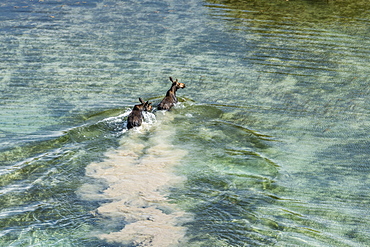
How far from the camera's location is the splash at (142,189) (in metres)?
5.34

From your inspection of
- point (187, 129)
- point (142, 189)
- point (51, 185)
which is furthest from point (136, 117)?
point (51, 185)

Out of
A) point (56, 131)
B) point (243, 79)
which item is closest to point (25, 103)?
point (56, 131)

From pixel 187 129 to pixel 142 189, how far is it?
2.06m

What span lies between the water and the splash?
23 mm

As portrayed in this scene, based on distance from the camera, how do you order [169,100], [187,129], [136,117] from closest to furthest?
[136,117]
[187,129]
[169,100]

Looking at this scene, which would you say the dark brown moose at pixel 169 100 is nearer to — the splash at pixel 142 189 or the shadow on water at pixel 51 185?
the splash at pixel 142 189

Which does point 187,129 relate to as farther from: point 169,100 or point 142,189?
point 142,189

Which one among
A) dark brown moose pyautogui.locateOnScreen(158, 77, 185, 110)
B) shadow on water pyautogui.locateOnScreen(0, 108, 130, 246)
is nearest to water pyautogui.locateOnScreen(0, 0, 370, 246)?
shadow on water pyautogui.locateOnScreen(0, 108, 130, 246)

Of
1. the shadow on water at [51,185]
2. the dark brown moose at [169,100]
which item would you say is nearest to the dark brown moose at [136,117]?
the shadow on water at [51,185]

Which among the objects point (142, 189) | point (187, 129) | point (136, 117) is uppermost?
point (136, 117)

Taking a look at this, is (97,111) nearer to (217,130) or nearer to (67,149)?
(67,149)

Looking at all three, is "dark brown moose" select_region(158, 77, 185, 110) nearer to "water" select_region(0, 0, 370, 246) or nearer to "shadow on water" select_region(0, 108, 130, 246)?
"water" select_region(0, 0, 370, 246)

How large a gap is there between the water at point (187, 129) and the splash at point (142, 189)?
23 millimetres

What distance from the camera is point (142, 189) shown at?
20.5ft
